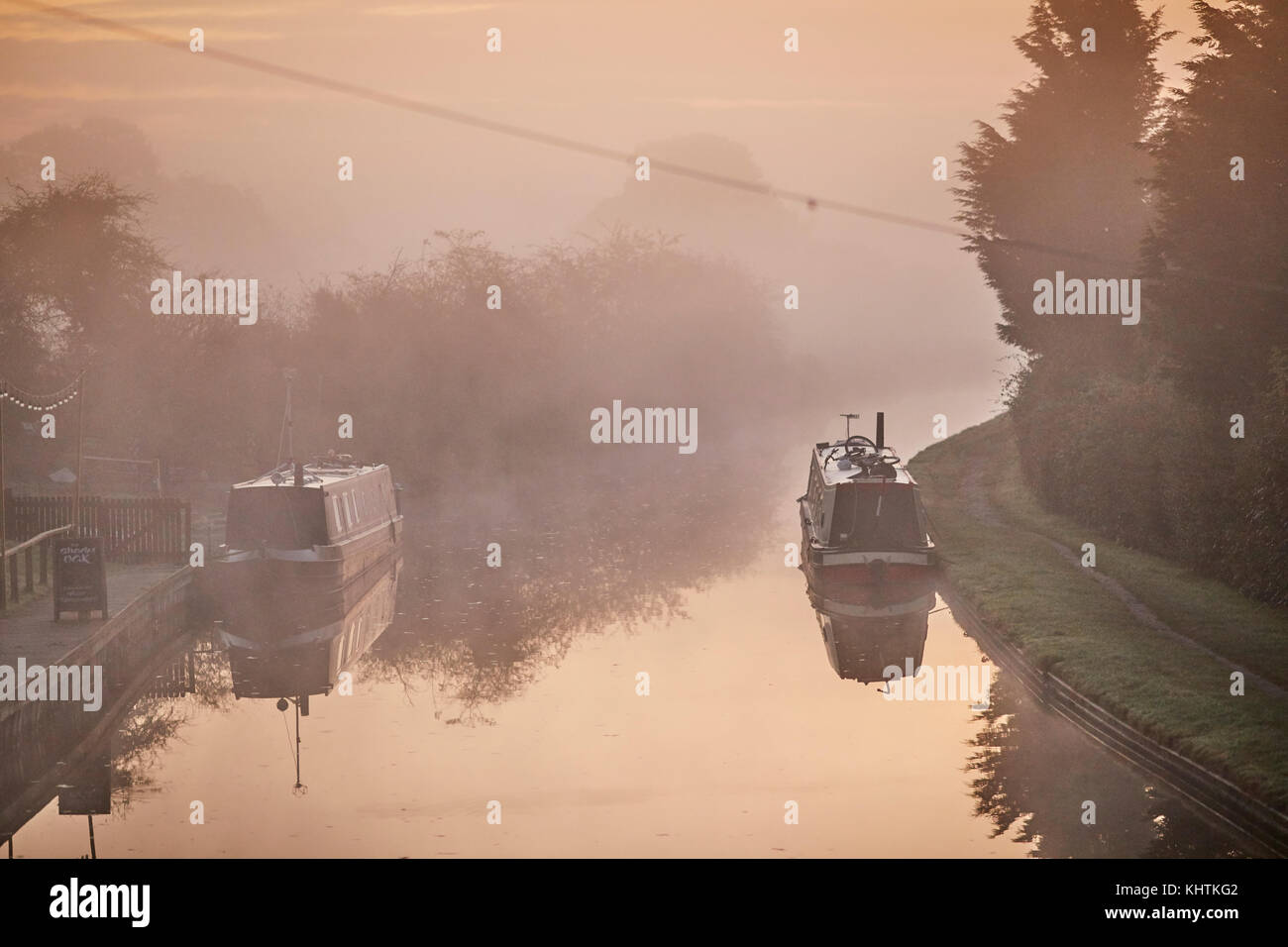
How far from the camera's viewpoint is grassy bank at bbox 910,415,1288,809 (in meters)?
14.0

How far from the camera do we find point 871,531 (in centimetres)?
2525

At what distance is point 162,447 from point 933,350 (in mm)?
113808

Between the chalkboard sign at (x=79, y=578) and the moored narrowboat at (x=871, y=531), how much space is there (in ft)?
38.9

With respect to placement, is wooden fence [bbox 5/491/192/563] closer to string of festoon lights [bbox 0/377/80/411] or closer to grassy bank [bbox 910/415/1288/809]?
string of festoon lights [bbox 0/377/80/411]

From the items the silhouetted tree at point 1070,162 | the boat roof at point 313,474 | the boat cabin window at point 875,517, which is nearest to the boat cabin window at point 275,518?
the boat roof at point 313,474

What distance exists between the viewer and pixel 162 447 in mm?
42531

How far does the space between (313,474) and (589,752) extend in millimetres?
12495

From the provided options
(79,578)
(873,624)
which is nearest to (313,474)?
(79,578)

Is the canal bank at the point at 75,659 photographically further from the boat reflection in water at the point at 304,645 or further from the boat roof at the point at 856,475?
the boat roof at the point at 856,475

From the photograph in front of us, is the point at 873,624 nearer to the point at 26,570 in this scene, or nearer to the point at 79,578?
the point at 79,578

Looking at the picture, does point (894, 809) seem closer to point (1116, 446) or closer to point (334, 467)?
point (1116, 446)

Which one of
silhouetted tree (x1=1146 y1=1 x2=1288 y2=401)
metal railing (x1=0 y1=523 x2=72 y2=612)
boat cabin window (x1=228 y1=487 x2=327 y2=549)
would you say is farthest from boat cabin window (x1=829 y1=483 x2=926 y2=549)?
metal railing (x1=0 y1=523 x2=72 y2=612)

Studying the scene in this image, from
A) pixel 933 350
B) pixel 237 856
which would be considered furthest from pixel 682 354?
pixel 933 350

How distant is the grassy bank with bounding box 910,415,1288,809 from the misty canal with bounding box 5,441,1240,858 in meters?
0.64
